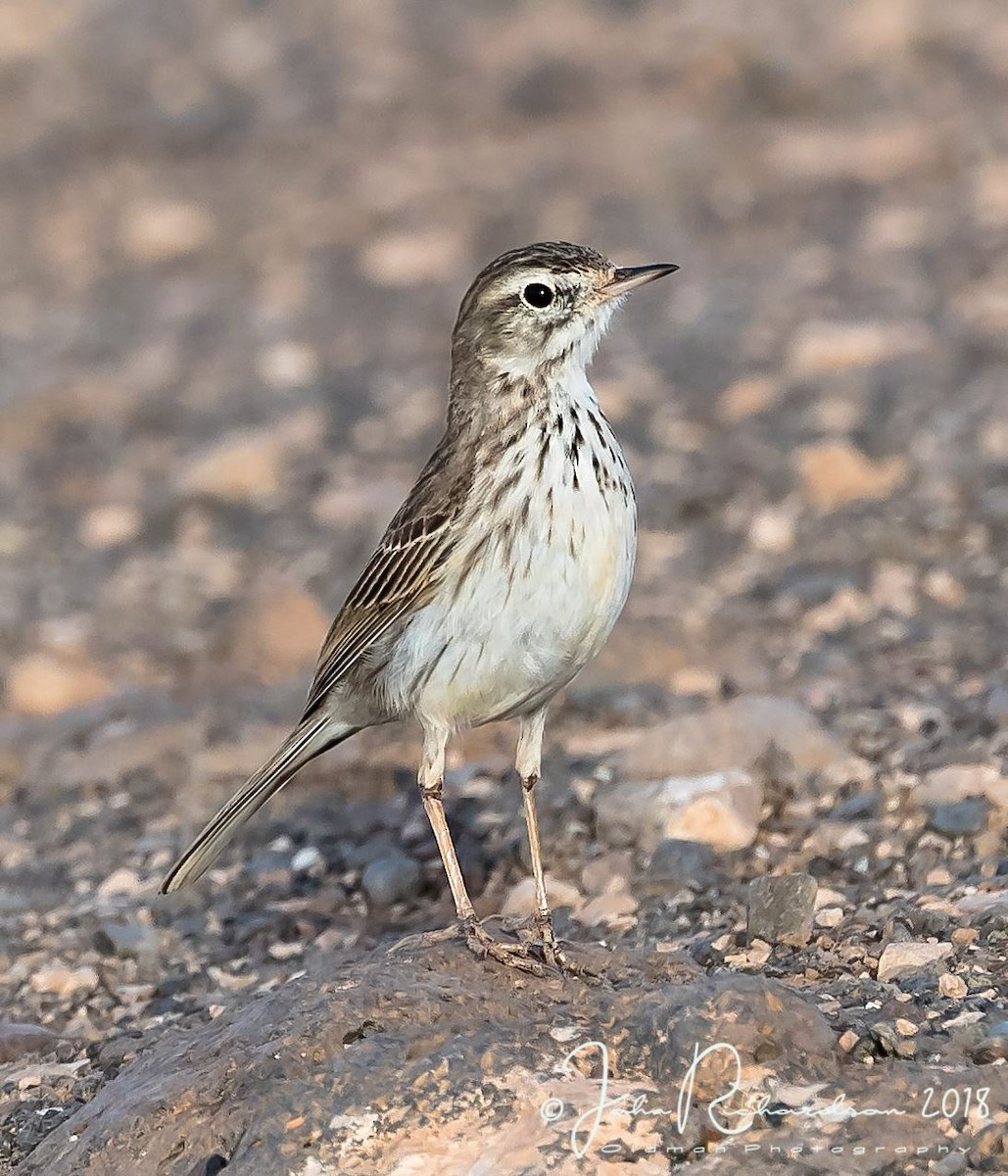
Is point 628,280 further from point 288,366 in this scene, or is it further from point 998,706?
point 288,366

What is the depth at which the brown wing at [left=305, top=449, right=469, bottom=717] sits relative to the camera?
225 inches

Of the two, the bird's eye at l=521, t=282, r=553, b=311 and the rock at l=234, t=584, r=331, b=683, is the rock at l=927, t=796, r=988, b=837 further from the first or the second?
the rock at l=234, t=584, r=331, b=683

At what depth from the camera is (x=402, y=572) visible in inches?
232

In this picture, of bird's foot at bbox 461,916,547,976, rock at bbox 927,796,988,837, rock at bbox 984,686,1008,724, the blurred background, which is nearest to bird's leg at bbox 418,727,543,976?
bird's foot at bbox 461,916,547,976

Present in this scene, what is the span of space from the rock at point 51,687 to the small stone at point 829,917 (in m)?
4.52

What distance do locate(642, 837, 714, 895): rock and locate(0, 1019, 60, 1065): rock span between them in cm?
201

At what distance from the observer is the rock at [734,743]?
710cm

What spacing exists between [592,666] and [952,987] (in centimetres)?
371

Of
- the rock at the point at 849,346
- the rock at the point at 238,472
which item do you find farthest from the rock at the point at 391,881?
the rock at the point at 849,346

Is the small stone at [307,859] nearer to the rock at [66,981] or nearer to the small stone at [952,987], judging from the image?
the rock at [66,981]

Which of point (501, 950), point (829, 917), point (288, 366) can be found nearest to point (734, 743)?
point (829, 917)

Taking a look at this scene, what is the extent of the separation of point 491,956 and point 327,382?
7.98 metres

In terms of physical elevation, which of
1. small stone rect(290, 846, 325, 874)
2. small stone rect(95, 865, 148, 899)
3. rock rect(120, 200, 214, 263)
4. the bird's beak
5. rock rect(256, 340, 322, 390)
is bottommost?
small stone rect(290, 846, 325, 874)

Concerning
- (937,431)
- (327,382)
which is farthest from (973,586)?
(327,382)
